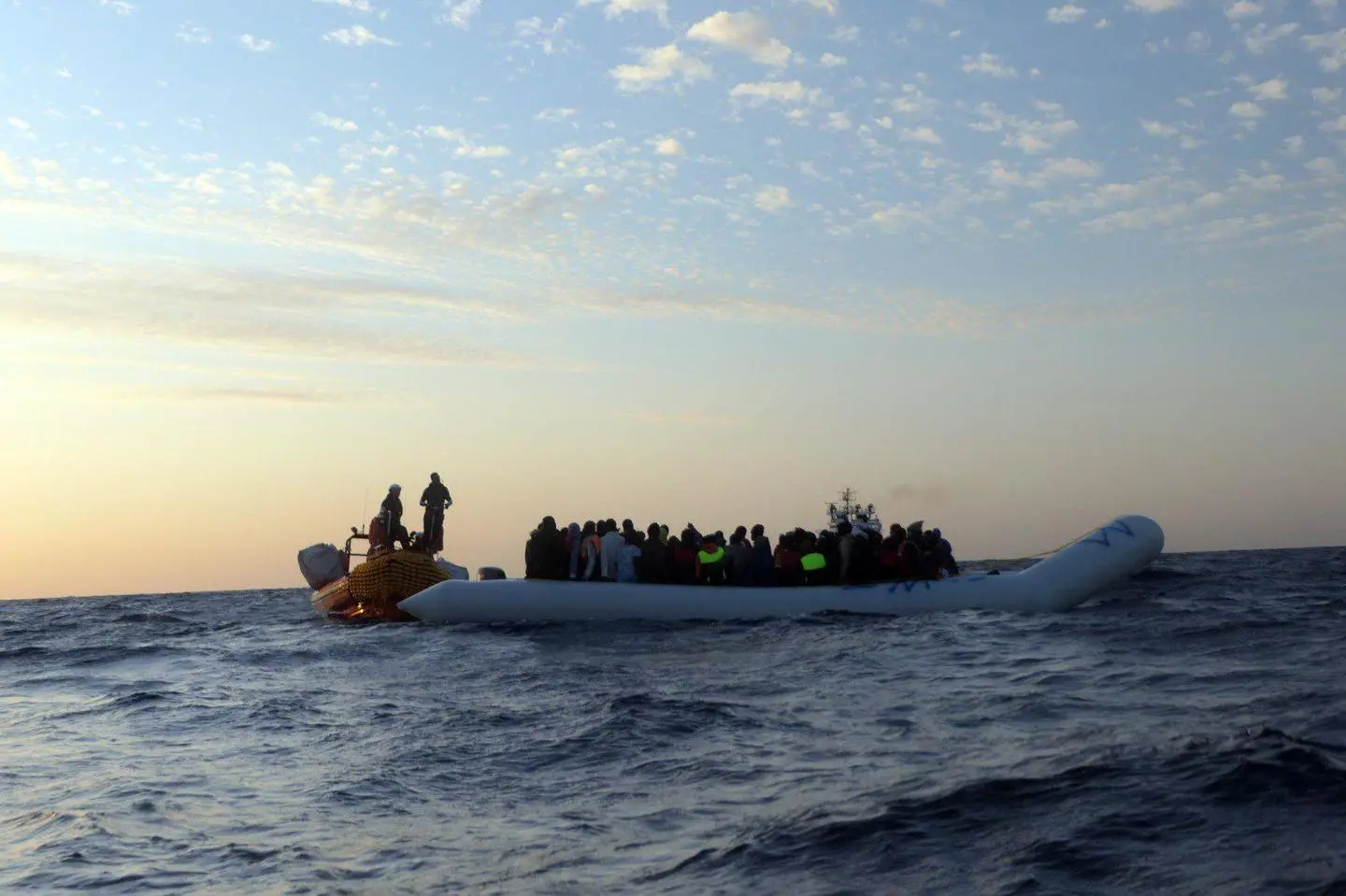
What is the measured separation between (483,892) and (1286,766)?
13.2ft

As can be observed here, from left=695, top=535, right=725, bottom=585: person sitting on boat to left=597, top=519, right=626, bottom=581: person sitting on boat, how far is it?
118cm

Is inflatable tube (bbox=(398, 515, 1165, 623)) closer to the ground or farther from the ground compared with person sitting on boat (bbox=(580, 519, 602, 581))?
closer to the ground

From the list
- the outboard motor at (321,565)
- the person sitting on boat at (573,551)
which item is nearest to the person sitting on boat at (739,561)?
the person sitting on boat at (573,551)

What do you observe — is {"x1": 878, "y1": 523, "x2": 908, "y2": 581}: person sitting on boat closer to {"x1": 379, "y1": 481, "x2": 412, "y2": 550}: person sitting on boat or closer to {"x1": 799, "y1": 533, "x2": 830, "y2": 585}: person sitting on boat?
{"x1": 799, "y1": 533, "x2": 830, "y2": 585}: person sitting on boat

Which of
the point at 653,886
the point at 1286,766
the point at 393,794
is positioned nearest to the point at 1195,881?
the point at 1286,766

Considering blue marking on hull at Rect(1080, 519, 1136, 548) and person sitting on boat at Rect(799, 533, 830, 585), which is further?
blue marking on hull at Rect(1080, 519, 1136, 548)

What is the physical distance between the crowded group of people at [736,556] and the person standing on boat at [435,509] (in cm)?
329

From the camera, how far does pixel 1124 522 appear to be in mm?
16500

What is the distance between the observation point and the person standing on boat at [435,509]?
19500 mm

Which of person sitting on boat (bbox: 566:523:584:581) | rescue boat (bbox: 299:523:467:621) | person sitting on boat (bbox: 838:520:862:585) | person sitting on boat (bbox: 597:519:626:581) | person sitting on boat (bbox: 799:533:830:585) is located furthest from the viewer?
rescue boat (bbox: 299:523:467:621)

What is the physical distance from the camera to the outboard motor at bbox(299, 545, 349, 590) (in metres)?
23.4

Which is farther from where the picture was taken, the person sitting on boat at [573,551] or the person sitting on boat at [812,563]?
the person sitting on boat at [573,551]

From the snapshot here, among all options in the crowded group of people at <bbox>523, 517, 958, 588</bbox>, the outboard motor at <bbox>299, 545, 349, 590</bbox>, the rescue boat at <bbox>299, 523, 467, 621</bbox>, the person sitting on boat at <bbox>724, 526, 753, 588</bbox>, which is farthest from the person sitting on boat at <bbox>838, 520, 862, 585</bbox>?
the outboard motor at <bbox>299, 545, 349, 590</bbox>

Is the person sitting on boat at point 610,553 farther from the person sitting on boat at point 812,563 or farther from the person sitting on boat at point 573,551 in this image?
the person sitting on boat at point 812,563
